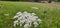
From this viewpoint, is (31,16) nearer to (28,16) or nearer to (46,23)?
(28,16)

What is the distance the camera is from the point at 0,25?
838 cm

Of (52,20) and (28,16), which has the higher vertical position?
(28,16)

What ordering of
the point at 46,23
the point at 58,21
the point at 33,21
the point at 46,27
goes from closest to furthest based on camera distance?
the point at 33,21, the point at 46,27, the point at 46,23, the point at 58,21

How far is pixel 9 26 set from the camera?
831 centimetres

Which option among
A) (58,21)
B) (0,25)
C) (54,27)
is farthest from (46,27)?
(0,25)

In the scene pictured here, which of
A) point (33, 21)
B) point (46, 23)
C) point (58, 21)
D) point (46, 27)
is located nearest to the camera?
point (33, 21)

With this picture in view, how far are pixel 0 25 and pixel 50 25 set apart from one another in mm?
2204

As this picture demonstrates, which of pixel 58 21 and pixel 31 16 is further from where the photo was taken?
pixel 58 21

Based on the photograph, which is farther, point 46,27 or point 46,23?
point 46,23

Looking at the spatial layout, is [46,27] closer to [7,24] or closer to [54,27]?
[54,27]

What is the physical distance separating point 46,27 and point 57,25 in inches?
28.4

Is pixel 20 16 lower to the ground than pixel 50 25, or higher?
higher

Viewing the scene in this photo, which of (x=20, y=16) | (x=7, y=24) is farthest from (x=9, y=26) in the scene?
(x=20, y=16)

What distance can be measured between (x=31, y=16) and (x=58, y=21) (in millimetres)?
3373
